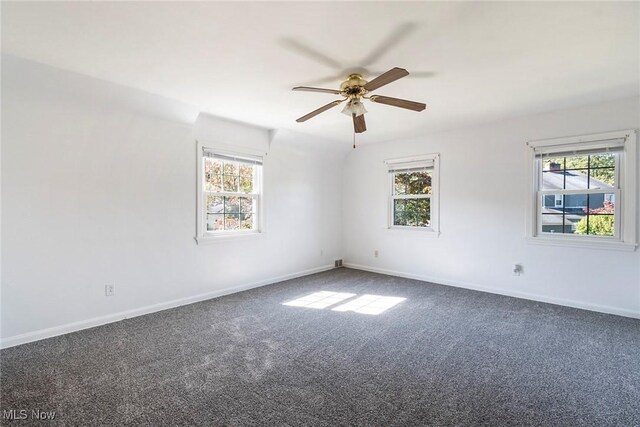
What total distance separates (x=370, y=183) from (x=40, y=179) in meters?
4.56

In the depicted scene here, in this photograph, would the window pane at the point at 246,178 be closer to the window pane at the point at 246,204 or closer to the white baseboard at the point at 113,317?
the window pane at the point at 246,204

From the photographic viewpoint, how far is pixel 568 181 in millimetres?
3834

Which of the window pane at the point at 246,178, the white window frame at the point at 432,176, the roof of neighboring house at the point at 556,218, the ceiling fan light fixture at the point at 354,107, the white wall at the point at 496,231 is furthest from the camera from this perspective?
the white window frame at the point at 432,176

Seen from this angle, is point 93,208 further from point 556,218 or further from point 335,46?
point 556,218

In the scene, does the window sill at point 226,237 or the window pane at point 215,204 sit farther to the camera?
the window pane at point 215,204

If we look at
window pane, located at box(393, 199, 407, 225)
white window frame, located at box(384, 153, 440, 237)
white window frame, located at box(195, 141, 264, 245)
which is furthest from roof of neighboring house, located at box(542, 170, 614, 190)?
white window frame, located at box(195, 141, 264, 245)

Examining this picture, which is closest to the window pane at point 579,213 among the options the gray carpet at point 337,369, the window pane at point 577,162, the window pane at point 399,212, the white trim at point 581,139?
the window pane at point 577,162

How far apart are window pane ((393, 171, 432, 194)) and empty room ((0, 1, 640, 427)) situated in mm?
34

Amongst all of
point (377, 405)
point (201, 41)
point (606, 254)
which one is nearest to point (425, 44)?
point (201, 41)

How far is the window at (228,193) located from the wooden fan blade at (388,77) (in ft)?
8.08

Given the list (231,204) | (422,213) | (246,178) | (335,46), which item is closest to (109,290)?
(231,204)

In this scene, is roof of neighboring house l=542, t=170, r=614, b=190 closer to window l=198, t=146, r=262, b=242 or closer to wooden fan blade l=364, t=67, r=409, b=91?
wooden fan blade l=364, t=67, r=409, b=91

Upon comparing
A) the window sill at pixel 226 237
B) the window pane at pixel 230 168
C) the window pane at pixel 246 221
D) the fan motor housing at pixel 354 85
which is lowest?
the window sill at pixel 226 237

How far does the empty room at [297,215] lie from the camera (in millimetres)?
1949
